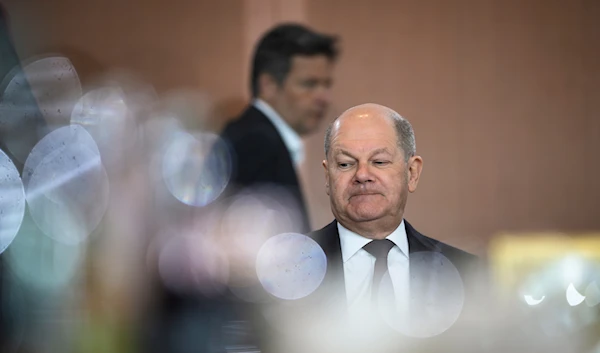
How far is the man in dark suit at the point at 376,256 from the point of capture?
19.7 inches

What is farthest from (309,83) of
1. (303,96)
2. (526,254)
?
(526,254)

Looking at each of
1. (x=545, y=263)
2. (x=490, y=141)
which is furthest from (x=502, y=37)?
(x=545, y=263)

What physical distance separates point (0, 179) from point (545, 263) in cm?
60

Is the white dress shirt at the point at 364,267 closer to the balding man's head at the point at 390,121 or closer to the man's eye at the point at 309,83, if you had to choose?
the balding man's head at the point at 390,121

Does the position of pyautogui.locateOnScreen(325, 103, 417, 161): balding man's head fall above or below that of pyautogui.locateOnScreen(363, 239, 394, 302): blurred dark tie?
above

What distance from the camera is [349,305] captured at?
545mm

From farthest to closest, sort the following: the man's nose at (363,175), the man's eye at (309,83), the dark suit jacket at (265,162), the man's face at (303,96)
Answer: the man's eye at (309,83)
the man's face at (303,96)
the dark suit jacket at (265,162)
the man's nose at (363,175)

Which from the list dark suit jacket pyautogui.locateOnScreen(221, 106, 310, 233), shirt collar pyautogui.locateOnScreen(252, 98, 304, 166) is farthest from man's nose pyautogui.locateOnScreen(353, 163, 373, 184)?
shirt collar pyautogui.locateOnScreen(252, 98, 304, 166)

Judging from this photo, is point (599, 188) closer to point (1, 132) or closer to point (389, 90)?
point (389, 90)

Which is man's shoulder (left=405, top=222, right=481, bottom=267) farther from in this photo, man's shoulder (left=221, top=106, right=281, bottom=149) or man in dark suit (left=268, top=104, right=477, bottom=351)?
man's shoulder (left=221, top=106, right=281, bottom=149)

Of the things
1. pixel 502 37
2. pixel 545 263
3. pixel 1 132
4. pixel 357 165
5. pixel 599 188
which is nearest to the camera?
pixel 357 165

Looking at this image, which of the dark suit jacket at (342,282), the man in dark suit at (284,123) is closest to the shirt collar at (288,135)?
the man in dark suit at (284,123)

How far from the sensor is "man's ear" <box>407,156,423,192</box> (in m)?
0.51

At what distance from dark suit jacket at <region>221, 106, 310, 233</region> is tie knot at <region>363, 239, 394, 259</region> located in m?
0.11
